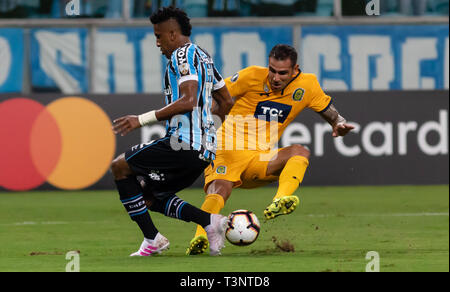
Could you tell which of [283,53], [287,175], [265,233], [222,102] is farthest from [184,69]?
[265,233]

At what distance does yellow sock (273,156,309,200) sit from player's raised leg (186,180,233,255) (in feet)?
1.57

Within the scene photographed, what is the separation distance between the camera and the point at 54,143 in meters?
14.4

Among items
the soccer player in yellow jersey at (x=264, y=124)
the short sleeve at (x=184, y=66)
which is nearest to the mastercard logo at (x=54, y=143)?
the soccer player in yellow jersey at (x=264, y=124)

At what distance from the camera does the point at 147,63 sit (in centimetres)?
1728

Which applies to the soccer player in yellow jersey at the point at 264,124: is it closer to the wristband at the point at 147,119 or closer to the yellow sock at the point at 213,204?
the yellow sock at the point at 213,204

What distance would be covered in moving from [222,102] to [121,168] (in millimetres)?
1170

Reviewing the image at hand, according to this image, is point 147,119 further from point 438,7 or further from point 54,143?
point 438,7

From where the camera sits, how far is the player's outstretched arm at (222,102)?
26.4 feet

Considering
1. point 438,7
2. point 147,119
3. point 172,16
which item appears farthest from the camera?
point 438,7

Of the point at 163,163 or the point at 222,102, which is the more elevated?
the point at 222,102

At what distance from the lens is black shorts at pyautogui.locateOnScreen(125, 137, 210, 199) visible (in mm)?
7301

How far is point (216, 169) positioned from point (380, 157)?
6.94 meters

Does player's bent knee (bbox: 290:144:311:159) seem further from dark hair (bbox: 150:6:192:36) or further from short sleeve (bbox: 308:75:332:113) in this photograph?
dark hair (bbox: 150:6:192:36)

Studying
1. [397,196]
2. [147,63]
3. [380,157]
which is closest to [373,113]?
[380,157]
